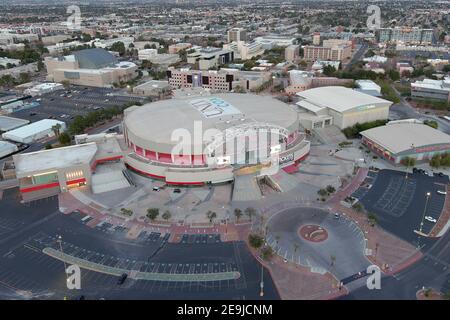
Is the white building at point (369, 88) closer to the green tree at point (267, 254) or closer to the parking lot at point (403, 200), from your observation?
the parking lot at point (403, 200)

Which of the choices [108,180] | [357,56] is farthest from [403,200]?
[357,56]

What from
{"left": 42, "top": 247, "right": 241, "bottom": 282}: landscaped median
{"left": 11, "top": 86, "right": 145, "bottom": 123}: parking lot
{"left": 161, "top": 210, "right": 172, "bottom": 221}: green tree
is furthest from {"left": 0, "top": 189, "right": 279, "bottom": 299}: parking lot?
{"left": 11, "top": 86, "right": 145, "bottom": 123}: parking lot

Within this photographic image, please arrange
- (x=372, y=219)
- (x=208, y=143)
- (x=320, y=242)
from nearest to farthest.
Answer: (x=320, y=242)
(x=372, y=219)
(x=208, y=143)

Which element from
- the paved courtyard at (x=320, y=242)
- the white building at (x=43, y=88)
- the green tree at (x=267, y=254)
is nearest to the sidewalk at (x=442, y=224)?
the paved courtyard at (x=320, y=242)

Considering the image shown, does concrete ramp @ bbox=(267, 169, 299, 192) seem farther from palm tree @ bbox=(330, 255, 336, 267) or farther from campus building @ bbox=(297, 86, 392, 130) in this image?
campus building @ bbox=(297, 86, 392, 130)

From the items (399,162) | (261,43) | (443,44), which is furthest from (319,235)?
(443,44)

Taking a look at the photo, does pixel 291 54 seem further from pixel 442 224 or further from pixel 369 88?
pixel 442 224
